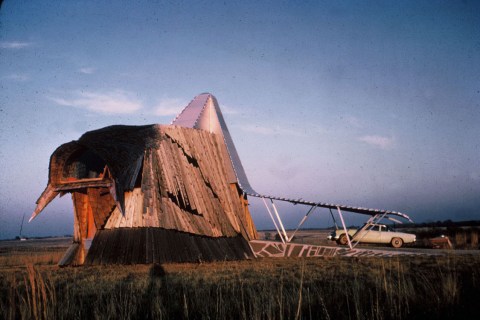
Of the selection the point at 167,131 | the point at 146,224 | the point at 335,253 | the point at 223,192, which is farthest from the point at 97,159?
the point at 335,253

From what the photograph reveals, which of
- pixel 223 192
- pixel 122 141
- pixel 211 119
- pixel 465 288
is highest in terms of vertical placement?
pixel 211 119

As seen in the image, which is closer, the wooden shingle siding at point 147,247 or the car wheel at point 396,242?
the wooden shingle siding at point 147,247

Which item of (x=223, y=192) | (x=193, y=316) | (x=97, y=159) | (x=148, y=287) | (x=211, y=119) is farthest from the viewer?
(x=211, y=119)

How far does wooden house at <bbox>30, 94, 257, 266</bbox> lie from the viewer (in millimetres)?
13031

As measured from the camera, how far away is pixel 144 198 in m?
13.4

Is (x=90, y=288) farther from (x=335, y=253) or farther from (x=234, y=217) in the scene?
(x=335, y=253)

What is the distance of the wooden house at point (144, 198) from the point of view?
42.8 feet

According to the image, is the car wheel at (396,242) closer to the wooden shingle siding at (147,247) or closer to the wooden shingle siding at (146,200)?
the wooden shingle siding at (146,200)

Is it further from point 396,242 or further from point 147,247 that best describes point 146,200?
point 396,242

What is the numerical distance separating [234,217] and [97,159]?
20.5 feet

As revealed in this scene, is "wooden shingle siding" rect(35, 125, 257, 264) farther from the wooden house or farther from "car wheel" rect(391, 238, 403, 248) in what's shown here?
"car wheel" rect(391, 238, 403, 248)

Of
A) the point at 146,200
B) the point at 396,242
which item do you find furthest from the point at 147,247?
the point at 396,242

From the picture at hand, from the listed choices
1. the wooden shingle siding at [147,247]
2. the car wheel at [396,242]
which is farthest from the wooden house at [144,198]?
the car wheel at [396,242]

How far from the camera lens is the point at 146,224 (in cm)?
1318
